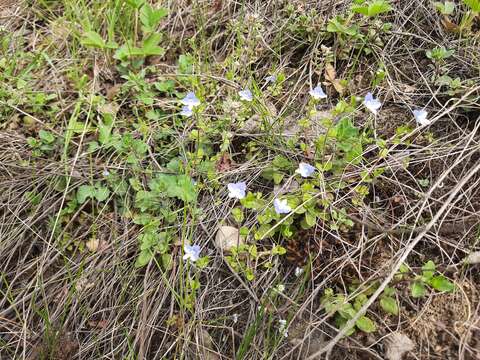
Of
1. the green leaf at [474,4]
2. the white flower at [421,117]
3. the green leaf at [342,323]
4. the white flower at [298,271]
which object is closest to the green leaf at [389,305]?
the green leaf at [342,323]

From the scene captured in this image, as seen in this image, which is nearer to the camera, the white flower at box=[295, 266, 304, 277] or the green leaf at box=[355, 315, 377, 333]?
the green leaf at box=[355, 315, 377, 333]

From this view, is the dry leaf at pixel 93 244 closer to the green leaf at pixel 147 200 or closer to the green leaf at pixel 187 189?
the green leaf at pixel 147 200

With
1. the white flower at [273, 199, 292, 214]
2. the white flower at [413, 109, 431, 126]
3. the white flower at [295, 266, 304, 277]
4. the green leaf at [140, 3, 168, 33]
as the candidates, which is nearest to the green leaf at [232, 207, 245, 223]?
the white flower at [273, 199, 292, 214]

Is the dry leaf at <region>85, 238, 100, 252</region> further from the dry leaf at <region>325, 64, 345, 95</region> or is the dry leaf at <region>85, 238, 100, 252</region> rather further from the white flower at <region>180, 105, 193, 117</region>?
the dry leaf at <region>325, 64, 345, 95</region>

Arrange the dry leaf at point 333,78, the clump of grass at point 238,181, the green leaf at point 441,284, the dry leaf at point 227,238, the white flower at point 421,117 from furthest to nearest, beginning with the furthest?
the dry leaf at point 333,78 < the white flower at point 421,117 < the dry leaf at point 227,238 < the clump of grass at point 238,181 < the green leaf at point 441,284

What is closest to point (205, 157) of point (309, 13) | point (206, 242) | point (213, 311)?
point (206, 242)

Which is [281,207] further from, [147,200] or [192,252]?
[147,200]
